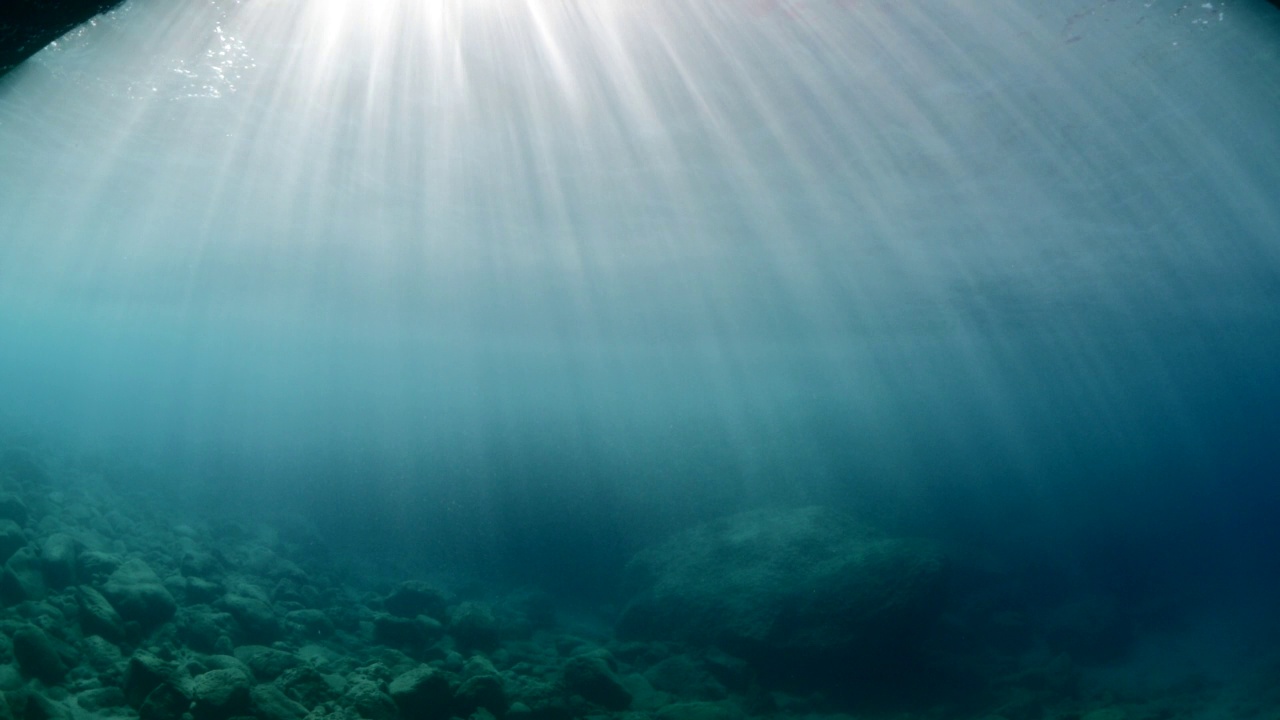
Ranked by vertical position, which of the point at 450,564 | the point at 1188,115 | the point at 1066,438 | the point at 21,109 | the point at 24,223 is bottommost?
the point at 1066,438

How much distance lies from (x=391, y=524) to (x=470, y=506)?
9.90ft

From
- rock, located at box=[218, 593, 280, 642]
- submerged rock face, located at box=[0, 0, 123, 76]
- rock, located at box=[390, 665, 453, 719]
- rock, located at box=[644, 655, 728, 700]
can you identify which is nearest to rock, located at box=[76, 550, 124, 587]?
rock, located at box=[218, 593, 280, 642]

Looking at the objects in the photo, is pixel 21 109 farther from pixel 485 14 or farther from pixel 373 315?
pixel 373 315

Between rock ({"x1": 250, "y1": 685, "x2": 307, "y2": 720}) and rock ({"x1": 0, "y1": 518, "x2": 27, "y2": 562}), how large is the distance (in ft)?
20.0

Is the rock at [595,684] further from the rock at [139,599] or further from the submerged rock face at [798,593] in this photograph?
the rock at [139,599]

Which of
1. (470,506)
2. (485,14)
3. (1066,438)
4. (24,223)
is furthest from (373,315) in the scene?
(1066,438)

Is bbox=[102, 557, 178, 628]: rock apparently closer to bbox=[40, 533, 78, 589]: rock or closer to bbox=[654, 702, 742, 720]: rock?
bbox=[40, 533, 78, 589]: rock

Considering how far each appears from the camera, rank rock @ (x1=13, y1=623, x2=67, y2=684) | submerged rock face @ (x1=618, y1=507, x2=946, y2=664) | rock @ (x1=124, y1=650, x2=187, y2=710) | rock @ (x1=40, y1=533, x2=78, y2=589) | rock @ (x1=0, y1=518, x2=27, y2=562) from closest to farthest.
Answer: rock @ (x1=124, y1=650, x2=187, y2=710) → rock @ (x1=13, y1=623, x2=67, y2=684) → rock @ (x1=40, y1=533, x2=78, y2=589) → rock @ (x1=0, y1=518, x2=27, y2=562) → submerged rock face @ (x1=618, y1=507, x2=946, y2=664)

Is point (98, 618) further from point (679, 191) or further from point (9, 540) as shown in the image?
point (679, 191)

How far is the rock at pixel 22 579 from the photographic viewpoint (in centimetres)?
899

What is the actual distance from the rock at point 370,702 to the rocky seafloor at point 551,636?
0.09 ft

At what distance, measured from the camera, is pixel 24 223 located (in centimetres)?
2892

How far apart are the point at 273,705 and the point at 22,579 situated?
17.9 feet

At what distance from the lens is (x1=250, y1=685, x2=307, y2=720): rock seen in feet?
22.9
